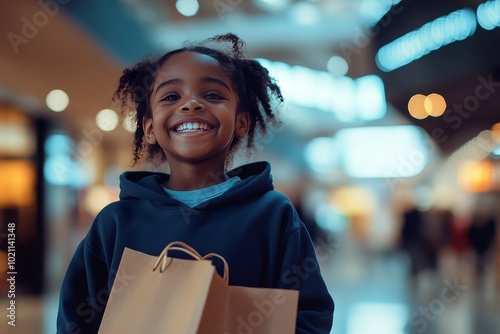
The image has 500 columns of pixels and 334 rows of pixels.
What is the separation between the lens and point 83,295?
1.59 meters

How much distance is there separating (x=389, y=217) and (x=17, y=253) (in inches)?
329

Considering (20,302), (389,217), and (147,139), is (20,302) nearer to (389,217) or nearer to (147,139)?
(147,139)

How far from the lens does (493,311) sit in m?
6.67

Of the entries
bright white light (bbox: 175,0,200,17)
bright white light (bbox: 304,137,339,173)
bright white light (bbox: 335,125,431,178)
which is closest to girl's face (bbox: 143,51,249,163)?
bright white light (bbox: 175,0,200,17)

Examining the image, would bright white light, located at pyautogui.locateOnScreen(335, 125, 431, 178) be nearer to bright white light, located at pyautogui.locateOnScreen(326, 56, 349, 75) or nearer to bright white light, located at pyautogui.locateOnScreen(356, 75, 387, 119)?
bright white light, located at pyautogui.locateOnScreen(356, 75, 387, 119)

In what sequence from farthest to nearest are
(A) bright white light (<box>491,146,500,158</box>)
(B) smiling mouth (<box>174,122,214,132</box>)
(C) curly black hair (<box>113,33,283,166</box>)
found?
(A) bright white light (<box>491,146,500,158</box>) < (C) curly black hair (<box>113,33,283,166</box>) < (B) smiling mouth (<box>174,122,214,132</box>)

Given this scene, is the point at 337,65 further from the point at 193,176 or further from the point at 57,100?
the point at 193,176

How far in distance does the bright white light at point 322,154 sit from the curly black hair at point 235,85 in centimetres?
951

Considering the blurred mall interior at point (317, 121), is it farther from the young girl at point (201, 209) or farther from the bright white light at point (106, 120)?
the young girl at point (201, 209)

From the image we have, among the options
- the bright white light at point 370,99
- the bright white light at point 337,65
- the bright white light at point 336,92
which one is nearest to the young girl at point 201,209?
the bright white light at point 336,92

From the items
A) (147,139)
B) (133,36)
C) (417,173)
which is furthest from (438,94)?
(147,139)

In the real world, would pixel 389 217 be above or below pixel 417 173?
below

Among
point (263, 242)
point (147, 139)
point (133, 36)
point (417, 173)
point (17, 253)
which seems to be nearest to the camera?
point (263, 242)

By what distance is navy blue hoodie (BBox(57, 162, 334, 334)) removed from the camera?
1434 millimetres
